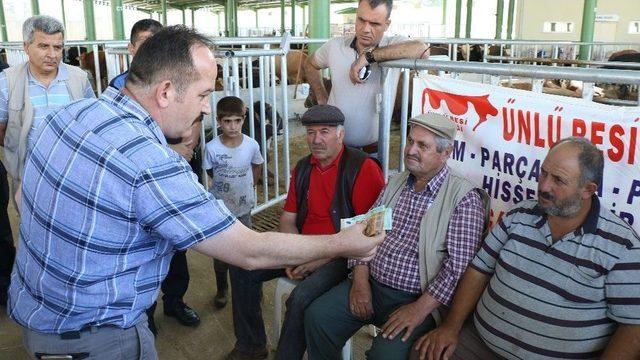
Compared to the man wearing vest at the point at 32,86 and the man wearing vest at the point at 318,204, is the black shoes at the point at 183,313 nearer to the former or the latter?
the man wearing vest at the point at 318,204

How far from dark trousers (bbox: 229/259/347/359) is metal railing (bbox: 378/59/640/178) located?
2.47 ft

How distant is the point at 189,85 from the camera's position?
5.01 feet

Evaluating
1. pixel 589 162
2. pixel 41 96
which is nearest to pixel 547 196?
pixel 589 162

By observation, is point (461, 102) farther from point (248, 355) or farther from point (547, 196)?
point (248, 355)

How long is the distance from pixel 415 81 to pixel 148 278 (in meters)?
1.75

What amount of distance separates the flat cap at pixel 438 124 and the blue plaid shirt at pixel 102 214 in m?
1.23

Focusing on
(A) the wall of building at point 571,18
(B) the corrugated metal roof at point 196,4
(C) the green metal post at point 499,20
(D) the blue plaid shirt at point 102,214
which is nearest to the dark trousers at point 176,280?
(D) the blue plaid shirt at point 102,214

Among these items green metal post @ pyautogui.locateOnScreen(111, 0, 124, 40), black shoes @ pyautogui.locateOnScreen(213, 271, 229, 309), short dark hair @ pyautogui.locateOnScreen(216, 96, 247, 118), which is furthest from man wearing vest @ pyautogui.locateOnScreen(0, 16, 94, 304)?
green metal post @ pyautogui.locateOnScreen(111, 0, 124, 40)

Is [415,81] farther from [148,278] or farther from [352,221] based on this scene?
[148,278]

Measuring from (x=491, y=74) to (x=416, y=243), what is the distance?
85 cm

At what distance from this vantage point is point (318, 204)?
2910 millimetres

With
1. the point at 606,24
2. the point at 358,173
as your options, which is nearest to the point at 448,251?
the point at 358,173

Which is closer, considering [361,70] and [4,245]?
[361,70]

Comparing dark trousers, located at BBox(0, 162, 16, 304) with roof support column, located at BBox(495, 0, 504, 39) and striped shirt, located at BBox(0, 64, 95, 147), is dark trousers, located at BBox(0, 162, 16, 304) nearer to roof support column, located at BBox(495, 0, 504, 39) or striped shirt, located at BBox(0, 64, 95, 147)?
striped shirt, located at BBox(0, 64, 95, 147)
